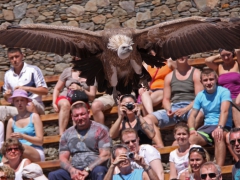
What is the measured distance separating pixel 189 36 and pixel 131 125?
53.0 inches

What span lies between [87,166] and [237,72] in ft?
8.70

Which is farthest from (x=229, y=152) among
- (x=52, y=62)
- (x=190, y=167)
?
(x=52, y=62)

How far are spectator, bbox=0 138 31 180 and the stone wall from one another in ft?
15.3

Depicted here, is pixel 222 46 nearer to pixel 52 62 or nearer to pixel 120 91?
pixel 120 91

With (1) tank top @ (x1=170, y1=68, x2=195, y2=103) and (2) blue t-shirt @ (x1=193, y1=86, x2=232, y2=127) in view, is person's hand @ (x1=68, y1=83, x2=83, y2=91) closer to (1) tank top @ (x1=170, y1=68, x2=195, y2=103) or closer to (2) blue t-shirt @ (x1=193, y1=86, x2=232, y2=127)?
(1) tank top @ (x1=170, y1=68, x2=195, y2=103)

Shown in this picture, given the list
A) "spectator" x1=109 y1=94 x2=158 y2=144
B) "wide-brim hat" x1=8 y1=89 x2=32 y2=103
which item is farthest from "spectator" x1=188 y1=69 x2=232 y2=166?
"wide-brim hat" x1=8 y1=89 x2=32 y2=103

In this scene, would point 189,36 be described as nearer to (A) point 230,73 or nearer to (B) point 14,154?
(A) point 230,73

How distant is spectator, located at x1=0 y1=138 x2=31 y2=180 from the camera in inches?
417

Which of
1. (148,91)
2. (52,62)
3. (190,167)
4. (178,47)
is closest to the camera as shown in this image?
(190,167)

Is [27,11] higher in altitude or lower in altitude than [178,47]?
higher

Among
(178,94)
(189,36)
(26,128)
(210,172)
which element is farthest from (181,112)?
(210,172)

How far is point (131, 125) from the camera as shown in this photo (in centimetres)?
1117

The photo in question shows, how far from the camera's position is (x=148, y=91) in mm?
12102

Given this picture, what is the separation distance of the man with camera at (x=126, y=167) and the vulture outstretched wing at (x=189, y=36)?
6.30 feet
